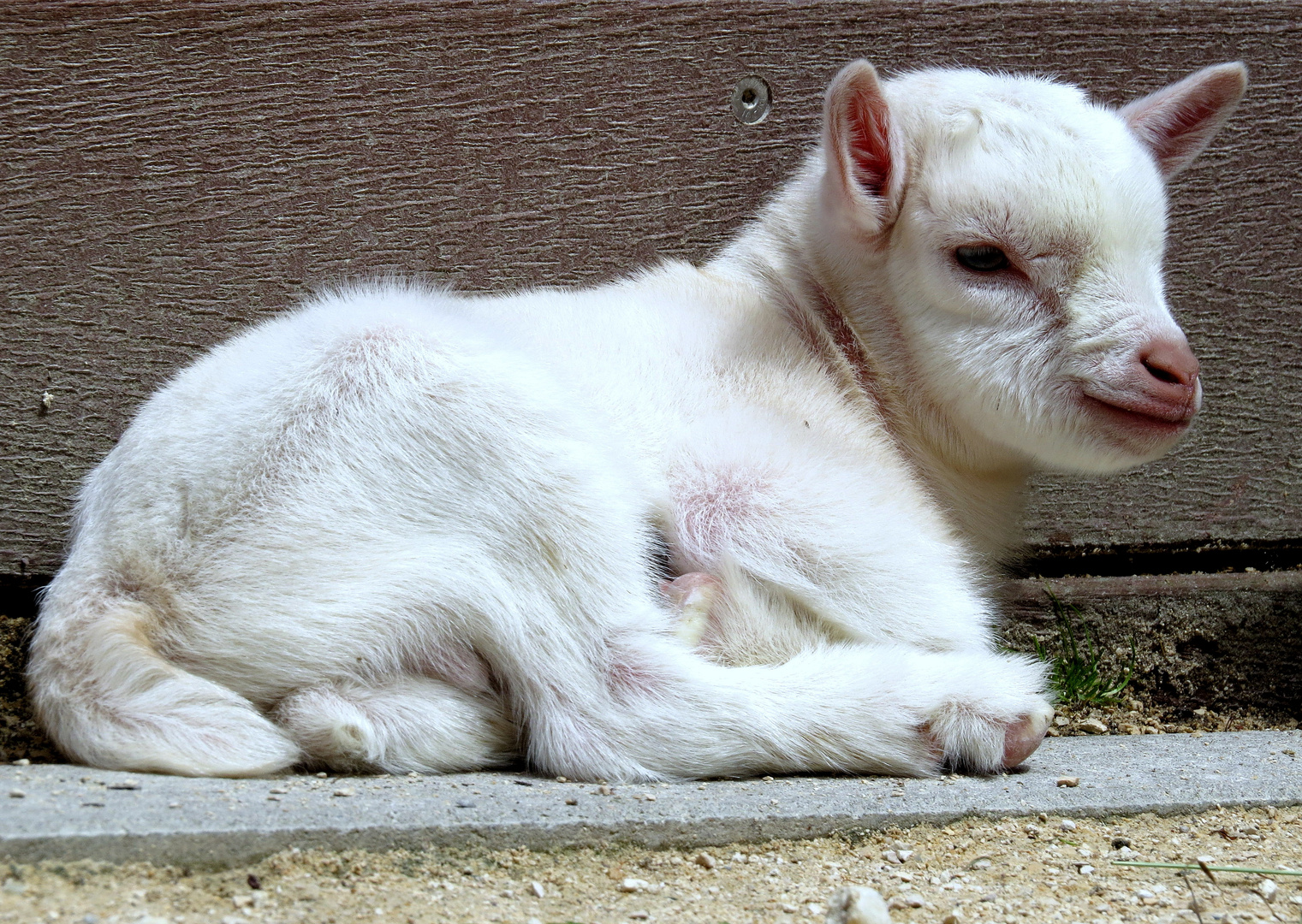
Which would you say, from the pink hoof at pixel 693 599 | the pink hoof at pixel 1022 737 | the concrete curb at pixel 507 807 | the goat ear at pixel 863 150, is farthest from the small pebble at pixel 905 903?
the goat ear at pixel 863 150

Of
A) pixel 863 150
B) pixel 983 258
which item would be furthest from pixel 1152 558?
pixel 863 150

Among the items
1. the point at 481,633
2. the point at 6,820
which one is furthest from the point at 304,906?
→ the point at 481,633

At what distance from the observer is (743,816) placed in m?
2.34

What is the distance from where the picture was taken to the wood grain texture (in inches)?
148

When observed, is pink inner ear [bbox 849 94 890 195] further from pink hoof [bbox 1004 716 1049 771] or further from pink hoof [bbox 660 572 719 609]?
pink hoof [bbox 1004 716 1049 771]

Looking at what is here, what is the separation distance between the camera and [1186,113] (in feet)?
12.1

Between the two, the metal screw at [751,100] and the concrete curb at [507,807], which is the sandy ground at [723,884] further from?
the metal screw at [751,100]

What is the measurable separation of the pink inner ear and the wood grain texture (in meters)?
0.81

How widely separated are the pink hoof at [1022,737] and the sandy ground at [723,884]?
0.93 feet

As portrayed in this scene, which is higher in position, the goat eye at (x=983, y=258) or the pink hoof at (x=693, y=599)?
the goat eye at (x=983, y=258)

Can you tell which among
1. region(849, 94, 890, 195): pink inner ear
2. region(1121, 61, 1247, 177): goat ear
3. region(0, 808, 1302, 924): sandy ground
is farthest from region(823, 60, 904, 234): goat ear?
region(0, 808, 1302, 924): sandy ground

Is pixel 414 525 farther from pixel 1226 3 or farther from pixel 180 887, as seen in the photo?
pixel 1226 3

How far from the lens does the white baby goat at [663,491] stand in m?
2.63

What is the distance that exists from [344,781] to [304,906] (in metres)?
0.57
